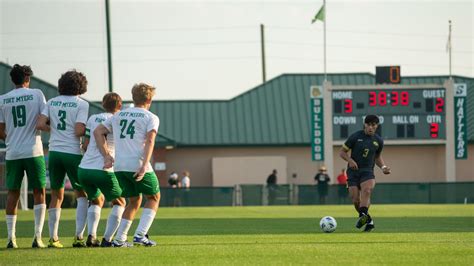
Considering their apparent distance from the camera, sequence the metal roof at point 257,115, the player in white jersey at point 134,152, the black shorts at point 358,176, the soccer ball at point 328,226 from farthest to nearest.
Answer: the metal roof at point 257,115 < the black shorts at point 358,176 < the soccer ball at point 328,226 < the player in white jersey at point 134,152

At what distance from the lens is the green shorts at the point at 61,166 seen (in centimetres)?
1347

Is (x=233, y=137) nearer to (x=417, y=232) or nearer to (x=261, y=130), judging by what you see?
(x=261, y=130)

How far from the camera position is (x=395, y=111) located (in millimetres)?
43062

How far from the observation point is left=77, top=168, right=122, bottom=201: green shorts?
43.2 feet

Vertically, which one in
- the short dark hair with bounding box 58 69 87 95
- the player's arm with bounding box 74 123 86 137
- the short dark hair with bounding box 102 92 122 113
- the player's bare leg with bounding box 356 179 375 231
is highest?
the short dark hair with bounding box 58 69 87 95

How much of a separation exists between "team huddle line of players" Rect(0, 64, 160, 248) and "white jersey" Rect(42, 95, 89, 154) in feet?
0.04

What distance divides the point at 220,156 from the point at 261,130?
2840 mm

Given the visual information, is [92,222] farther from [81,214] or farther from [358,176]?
[358,176]

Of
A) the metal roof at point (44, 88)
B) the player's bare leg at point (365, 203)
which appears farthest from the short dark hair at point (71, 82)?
the metal roof at point (44, 88)

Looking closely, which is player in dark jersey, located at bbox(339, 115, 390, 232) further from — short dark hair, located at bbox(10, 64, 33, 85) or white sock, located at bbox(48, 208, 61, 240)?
short dark hair, located at bbox(10, 64, 33, 85)

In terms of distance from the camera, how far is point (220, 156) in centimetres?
5969

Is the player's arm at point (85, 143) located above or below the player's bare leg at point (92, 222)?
above

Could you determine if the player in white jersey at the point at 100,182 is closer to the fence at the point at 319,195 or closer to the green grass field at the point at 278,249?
the green grass field at the point at 278,249

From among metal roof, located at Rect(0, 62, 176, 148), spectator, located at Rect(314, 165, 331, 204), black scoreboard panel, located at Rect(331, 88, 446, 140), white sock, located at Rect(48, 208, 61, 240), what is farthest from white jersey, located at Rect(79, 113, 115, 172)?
metal roof, located at Rect(0, 62, 176, 148)
